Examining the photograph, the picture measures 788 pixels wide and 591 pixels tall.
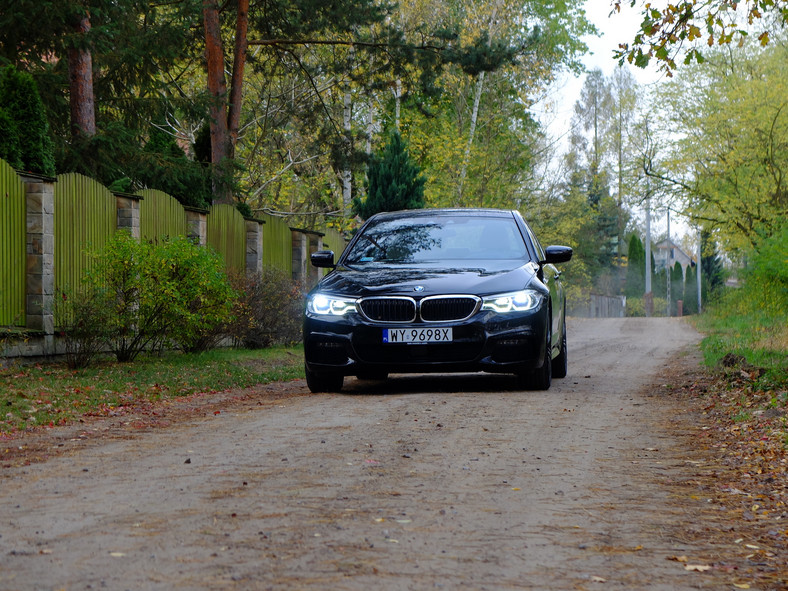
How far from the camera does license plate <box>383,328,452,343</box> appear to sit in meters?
9.93

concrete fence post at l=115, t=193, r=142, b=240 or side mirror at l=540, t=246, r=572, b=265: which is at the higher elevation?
concrete fence post at l=115, t=193, r=142, b=240

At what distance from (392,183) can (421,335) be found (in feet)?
58.5

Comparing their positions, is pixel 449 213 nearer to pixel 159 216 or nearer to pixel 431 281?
pixel 431 281

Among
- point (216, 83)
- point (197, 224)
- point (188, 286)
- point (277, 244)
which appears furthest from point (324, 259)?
point (216, 83)

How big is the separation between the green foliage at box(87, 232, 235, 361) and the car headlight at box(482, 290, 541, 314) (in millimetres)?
5557

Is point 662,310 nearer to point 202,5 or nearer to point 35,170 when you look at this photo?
point 202,5

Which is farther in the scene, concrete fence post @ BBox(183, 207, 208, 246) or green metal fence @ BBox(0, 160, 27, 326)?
concrete fence post @ BBox(183, 207, 208, 246)

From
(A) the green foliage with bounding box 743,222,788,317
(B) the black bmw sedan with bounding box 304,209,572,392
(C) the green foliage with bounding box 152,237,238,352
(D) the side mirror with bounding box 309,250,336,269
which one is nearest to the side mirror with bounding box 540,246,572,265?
(B) the black bmw sedan with bounding box 304,209,572,392

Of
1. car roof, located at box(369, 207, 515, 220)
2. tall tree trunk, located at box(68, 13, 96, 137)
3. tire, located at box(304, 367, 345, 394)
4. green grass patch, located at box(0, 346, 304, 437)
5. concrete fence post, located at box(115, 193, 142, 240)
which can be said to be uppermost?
tall tree trunk, located at box(68, 13, 96, 137)

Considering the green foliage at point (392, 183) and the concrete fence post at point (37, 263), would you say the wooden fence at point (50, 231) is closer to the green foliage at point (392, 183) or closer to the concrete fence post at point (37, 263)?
the concrete fence post at point (37, 263)

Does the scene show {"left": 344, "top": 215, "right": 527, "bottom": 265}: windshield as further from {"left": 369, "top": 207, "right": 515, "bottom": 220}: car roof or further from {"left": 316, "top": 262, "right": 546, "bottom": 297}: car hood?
{"left": 316, "top": 262, "right": 546, "bottom": 297}: car hood

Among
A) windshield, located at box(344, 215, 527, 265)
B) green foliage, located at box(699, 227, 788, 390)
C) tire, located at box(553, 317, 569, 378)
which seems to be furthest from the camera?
green foliage, located at box(699, 227, 788, 390)

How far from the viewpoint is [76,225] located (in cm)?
1520

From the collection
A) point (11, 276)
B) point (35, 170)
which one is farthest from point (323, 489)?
point (35, 170)
